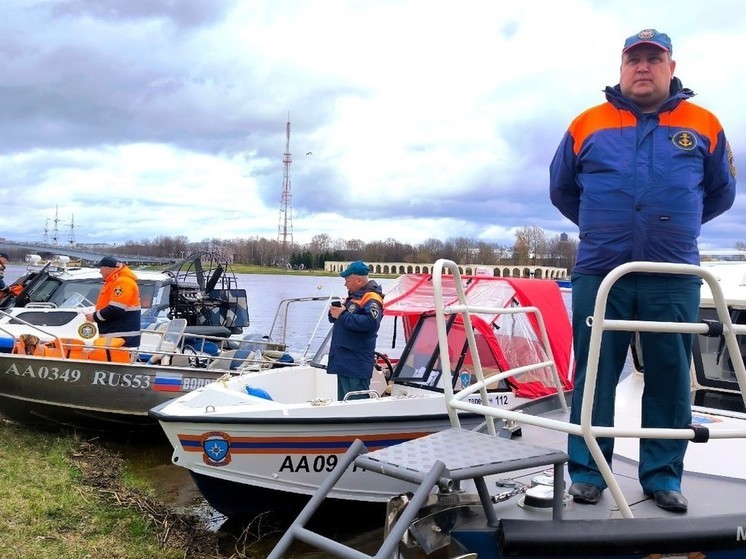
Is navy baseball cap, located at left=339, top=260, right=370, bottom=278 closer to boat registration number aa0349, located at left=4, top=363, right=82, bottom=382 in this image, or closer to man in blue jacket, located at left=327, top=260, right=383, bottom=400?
man in blue jacket, located at left=327, top=260, right=383, bottom=400

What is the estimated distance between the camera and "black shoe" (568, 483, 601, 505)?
10.2 ft

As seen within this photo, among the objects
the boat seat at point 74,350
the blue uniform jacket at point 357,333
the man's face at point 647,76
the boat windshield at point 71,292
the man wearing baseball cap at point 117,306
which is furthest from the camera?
the boat windshield at point 71,292

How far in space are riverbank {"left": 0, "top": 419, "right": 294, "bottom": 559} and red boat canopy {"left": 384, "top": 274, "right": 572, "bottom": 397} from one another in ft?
8.33

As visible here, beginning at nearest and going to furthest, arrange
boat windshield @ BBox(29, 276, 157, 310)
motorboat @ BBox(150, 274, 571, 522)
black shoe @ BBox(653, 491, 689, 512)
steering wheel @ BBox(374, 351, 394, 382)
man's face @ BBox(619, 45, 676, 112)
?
1. black shoe @ BBox(653, 491, 689, 512)
2. man's face @ BBox(619, 45, 676, 112)
3. motorboat @ BBox(150, 274, 571, 522)
4. steering wheel @ BBox(374, 351, 394, 382)
5. boat windshield @ BBox(29, 276, 157, 310)

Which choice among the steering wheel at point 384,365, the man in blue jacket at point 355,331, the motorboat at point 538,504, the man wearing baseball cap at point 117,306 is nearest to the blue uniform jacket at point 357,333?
the man in blue jacket at point 355,331

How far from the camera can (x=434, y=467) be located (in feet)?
8.13

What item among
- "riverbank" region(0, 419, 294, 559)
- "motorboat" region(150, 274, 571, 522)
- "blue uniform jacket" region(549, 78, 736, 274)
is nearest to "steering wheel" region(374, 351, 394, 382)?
"motorboat" region(150, 274, 571, 522)

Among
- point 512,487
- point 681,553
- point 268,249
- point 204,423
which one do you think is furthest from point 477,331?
point 268,249

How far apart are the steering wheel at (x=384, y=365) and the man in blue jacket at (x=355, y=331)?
58 centimetres

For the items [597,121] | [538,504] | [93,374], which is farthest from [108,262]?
[538,504]

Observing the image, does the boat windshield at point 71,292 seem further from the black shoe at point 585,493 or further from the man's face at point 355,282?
the black shoe at point 585,493

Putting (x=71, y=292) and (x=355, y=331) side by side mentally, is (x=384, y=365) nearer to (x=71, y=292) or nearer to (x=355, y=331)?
(x=355, y=331)

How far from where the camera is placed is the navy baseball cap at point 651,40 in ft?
10.2

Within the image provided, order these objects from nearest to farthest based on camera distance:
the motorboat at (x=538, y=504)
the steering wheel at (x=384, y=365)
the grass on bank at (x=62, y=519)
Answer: the motorboat at (x=538, y=504), the grass on bank at (x=62, y=519), the steering wheel at (x=384, y=365)
